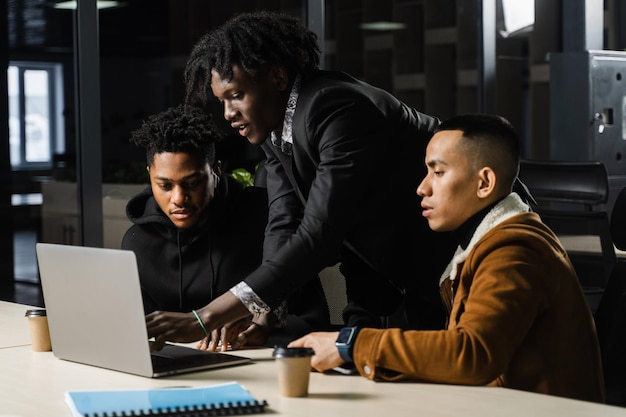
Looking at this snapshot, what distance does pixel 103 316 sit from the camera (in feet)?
6.40

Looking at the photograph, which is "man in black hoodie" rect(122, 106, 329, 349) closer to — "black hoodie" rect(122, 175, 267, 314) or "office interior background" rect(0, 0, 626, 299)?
"black hoodie" rect(122, 175, 267, 314)

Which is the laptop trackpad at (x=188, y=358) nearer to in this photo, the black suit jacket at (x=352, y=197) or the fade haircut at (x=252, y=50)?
the black suit jacket at (x=352, y=197)

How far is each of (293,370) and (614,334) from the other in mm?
829

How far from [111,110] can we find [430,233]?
2235 millimetres

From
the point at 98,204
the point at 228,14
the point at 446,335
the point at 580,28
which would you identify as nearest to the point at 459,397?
the point at 446,335

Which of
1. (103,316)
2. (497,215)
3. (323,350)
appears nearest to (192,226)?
(103,316)

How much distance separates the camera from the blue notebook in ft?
5.41

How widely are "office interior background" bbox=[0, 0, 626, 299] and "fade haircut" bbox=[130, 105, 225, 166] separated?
597 millimetres

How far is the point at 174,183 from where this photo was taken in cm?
270

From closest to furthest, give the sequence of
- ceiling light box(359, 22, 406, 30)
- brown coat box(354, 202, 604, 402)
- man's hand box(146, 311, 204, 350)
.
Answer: brown coat box(354, 202, 604, 402)
man's hand box(146, 311, 204, 350)
ceiling light box(359, 22, 406, 30)

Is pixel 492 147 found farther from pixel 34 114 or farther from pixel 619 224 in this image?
pixel 34 114

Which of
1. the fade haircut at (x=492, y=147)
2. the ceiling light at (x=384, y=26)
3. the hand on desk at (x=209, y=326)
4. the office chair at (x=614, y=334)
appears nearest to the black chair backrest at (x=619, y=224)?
the office chair at (x=614, y=334)

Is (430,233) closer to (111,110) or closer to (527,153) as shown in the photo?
(111,110)

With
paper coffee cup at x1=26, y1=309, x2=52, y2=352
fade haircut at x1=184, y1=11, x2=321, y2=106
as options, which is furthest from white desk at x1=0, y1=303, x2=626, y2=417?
fade haircut at x1=184, y1=11, x2=321, y2=106
